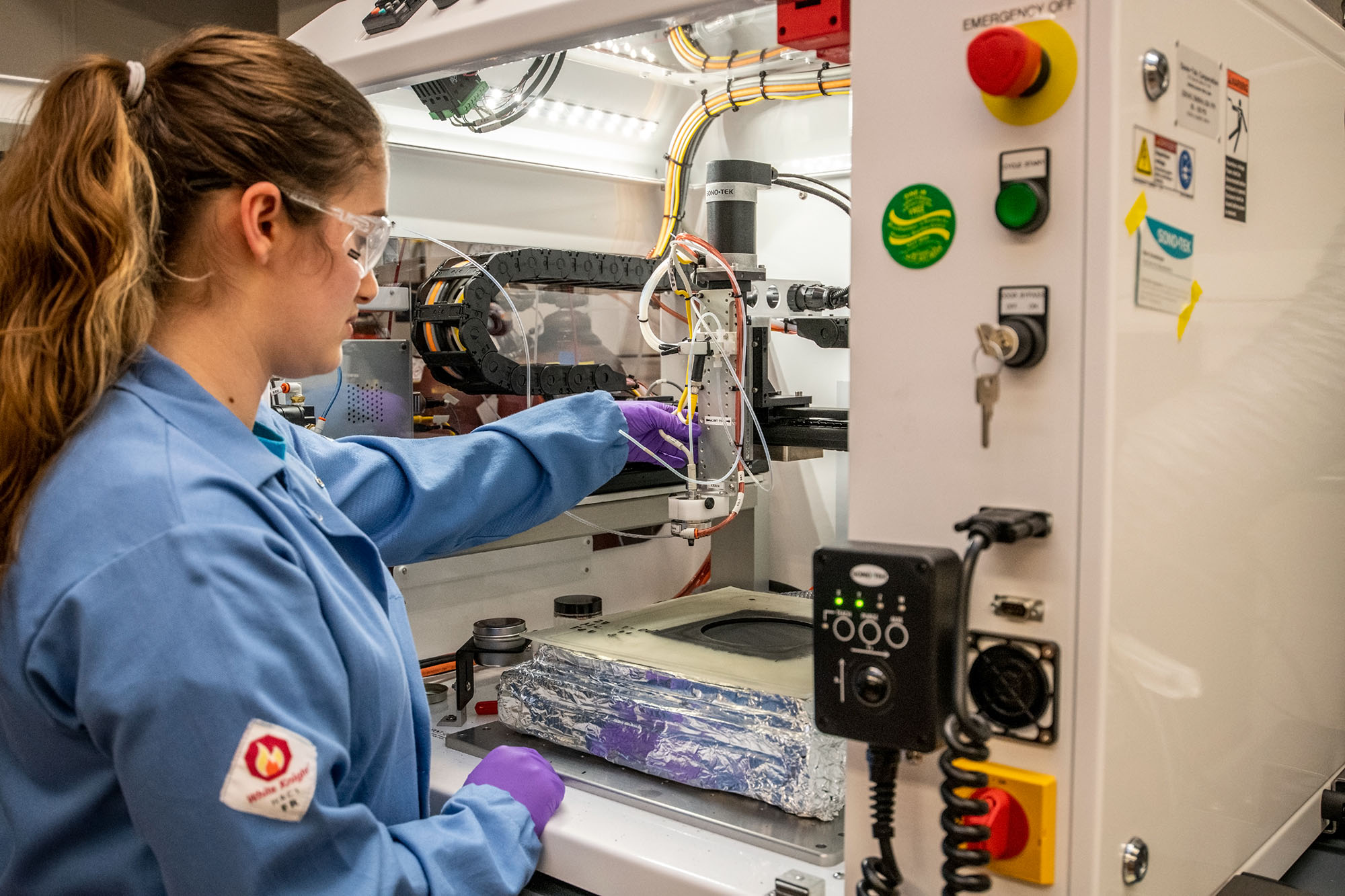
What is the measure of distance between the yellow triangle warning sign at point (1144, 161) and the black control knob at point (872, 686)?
456 mm

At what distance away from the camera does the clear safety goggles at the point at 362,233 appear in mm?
1017

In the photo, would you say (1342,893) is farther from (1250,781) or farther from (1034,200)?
(1034,200)

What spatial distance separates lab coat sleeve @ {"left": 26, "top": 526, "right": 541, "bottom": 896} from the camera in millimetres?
807

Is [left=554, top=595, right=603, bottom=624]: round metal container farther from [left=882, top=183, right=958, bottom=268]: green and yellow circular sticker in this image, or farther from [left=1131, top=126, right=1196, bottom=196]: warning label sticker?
[left=1131, top=126, right=1196, bottom=196]: warning label sticker

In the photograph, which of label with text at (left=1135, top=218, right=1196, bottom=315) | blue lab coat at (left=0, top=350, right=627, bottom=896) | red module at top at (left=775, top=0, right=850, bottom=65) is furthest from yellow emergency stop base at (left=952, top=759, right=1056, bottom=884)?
red module at top at (left=775, top=0, right=850, bottom=65)

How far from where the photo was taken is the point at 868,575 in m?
0.86

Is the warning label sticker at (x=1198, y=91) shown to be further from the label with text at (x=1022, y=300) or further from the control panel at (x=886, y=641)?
the control panel at (x=886, y=641)

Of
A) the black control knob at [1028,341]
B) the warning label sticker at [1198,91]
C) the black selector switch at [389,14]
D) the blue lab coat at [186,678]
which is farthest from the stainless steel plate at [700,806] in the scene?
the black selector switch at [389,14]

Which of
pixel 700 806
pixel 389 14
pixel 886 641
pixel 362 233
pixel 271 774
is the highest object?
pixel 389 14

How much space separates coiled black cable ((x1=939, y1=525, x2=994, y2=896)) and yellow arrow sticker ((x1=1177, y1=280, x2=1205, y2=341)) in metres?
0.29

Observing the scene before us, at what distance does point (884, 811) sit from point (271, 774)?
0.51 meters

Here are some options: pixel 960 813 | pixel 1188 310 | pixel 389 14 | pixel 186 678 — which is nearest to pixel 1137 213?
pixel 1188 310

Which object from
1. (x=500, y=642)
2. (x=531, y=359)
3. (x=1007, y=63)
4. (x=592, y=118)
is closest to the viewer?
(x=1007, y=63)

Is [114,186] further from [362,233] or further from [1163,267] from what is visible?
[1163,267]
